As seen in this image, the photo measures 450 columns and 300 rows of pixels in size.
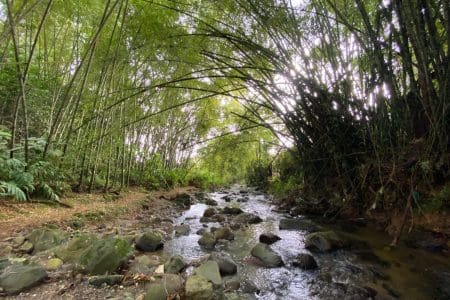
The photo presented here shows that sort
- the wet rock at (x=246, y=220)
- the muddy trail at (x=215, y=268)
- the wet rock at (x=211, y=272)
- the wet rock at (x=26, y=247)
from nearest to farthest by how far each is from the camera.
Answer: the muddy trail at (x=215, y=268) → the wet rock at (x=211, y=272) → the wet rock at (x=26, y=247) → the wet rock at (x=246, y=220)

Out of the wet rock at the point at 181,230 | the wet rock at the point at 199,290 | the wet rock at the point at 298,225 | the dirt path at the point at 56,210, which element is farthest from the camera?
the wet rock at the point at 298,225

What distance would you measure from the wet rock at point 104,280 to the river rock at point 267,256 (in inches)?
45.4

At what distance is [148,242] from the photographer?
8.19 feet

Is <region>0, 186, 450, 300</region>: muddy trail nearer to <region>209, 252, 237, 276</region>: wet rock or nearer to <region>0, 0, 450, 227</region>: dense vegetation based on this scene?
<region>209, 252, 237, 276</region>: wet rock

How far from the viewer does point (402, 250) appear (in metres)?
2.43

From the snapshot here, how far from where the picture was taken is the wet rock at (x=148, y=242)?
8.11 ft

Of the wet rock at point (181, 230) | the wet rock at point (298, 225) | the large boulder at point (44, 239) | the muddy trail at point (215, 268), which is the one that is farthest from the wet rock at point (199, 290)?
the wet rock at point (298, 225)

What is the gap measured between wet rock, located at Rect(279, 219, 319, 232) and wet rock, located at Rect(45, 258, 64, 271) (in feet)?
8.35

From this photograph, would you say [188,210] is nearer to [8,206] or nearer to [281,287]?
[8,206]

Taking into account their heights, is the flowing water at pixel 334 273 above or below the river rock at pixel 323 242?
below

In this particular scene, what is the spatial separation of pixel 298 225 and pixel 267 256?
1.40 metres

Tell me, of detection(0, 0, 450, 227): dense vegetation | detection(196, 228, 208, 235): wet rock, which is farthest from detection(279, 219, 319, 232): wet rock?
detection(196, 228, 208, 235): wet rock

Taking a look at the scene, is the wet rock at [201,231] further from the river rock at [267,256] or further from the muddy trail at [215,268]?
the river rock at [267,256]

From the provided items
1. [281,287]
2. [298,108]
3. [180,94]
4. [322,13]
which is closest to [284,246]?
[281,287]
